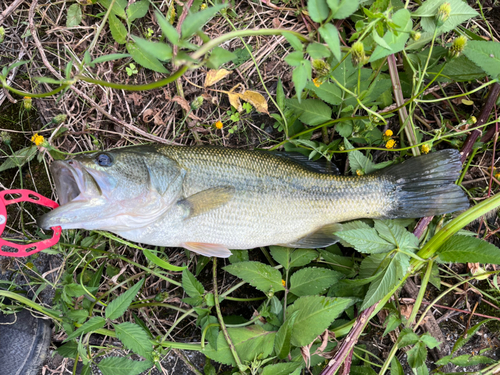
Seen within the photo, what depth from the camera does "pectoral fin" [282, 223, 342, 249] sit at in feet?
10.3

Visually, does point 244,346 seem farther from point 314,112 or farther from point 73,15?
point 73,15

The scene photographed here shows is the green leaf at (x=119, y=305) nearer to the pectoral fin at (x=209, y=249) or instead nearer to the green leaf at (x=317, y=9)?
the pectoral fin at (x=209, y=249)

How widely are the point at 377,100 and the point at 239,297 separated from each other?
7.81 feet

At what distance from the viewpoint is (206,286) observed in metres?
3.47

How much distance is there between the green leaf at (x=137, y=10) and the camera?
325 cm

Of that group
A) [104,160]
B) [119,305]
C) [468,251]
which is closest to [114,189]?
[104,160]

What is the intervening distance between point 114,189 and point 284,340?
181cm

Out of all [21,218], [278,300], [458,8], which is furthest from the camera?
[21,218]

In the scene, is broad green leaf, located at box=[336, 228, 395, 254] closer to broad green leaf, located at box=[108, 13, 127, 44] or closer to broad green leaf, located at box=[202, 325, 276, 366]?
broad green leaf, located at box=[202, 325, 276, 366]

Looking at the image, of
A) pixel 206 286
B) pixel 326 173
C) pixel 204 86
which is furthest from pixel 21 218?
pixel 326 173

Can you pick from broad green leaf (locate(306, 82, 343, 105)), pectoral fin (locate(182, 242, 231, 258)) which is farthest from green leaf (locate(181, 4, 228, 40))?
pectoral fin (locate(182, 242, 231, 258))

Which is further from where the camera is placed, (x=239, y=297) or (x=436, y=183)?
(x=239, y=297)

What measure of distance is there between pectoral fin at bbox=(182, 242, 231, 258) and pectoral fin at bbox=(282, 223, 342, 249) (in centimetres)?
59

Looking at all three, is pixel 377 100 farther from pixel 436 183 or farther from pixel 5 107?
pixel 5 107
